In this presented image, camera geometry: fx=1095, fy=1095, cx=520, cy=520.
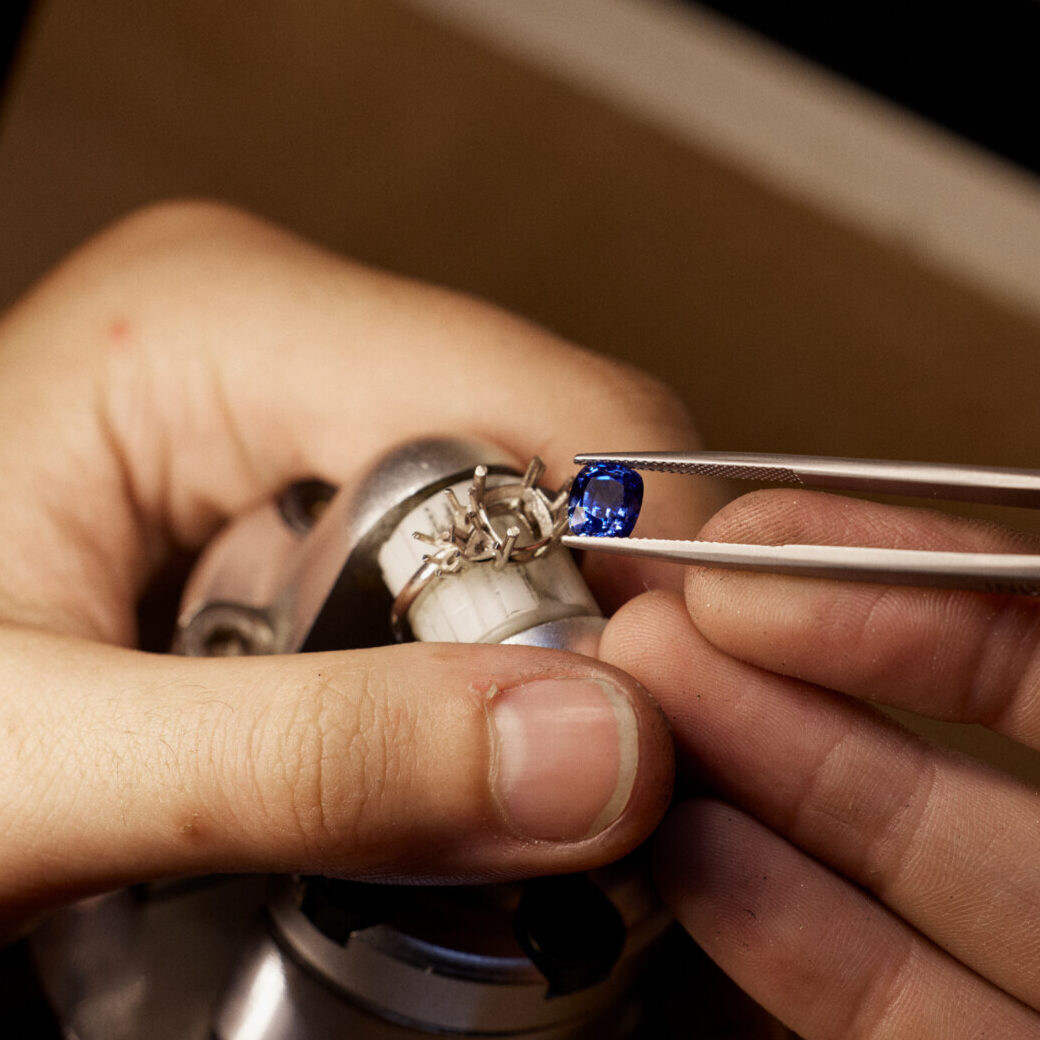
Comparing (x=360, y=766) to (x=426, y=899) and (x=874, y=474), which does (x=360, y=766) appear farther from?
(x=874, y=474)

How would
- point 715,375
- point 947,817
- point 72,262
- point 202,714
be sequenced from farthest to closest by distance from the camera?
1. point 715,375
2. point 72,262
3. point 947,817
4. point 202,714

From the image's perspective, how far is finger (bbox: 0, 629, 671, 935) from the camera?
0.47m

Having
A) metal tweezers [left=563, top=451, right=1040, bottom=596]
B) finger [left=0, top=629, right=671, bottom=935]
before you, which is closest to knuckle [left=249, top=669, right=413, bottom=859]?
finger [left=0, top=629, right=671, bottom=935]

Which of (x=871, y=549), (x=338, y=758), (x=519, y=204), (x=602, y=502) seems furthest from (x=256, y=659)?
(x=519, y=204)

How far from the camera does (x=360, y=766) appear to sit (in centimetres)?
47

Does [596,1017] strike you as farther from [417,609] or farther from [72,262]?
[72,262]

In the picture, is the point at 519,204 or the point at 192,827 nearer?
the point at 192,827

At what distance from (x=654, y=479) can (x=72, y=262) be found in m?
0.53

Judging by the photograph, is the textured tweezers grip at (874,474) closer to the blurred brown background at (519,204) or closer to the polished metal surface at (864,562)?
the polished metal surface at (864,562)

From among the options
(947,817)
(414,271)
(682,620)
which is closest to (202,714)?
(682,620)

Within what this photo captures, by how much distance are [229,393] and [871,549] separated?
51 centimetres

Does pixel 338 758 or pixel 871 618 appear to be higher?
pixel 871 618

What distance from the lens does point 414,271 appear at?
1306mm

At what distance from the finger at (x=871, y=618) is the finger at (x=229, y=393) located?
208 millimetres
